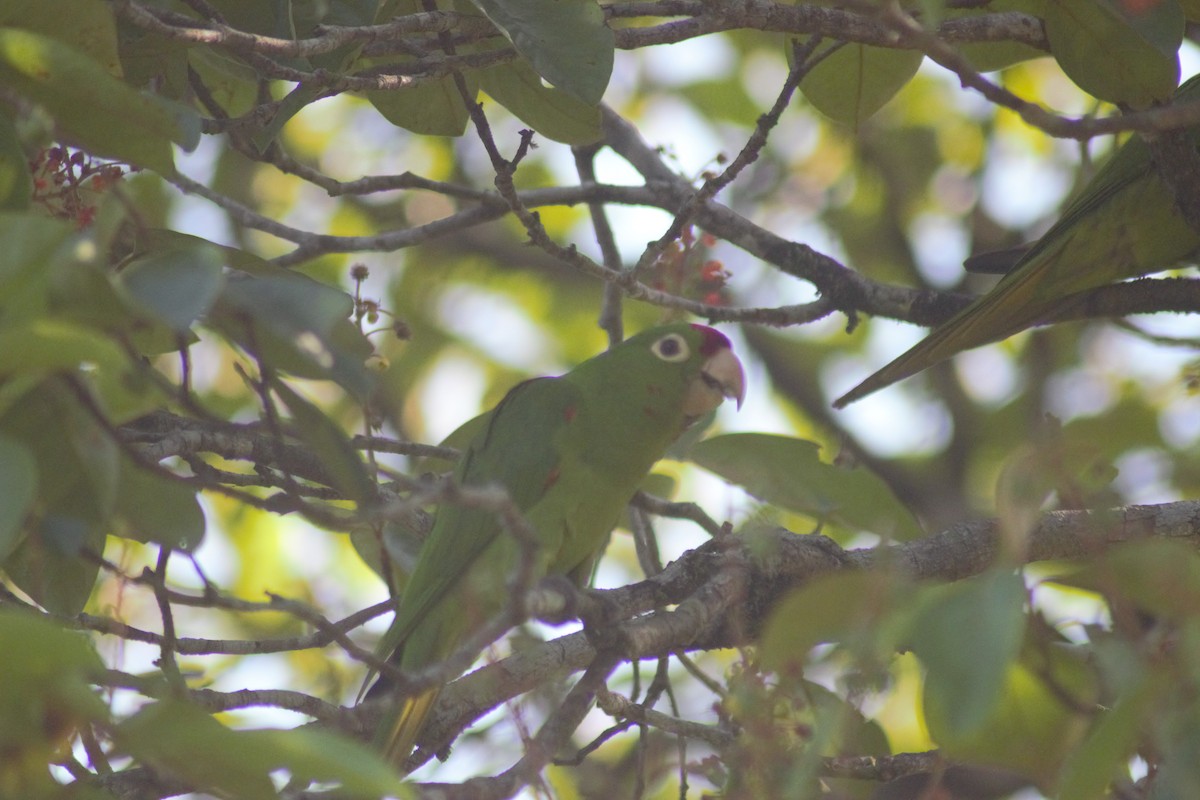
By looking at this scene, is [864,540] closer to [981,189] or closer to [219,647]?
[219,647]

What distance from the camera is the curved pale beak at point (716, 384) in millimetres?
3514

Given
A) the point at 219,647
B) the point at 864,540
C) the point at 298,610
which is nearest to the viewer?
the point at 298,610

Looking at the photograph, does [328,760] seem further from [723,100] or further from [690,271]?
[723,100]

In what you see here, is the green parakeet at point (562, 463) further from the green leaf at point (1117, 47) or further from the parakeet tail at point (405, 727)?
the green leaf at point (1117, 47)

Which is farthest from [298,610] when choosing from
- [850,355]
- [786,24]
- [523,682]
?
[850,355]

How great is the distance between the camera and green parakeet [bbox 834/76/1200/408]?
3.69 metres

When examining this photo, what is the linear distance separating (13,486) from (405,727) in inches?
63.1

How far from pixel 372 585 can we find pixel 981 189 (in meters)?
4.40

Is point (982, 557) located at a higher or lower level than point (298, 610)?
higher

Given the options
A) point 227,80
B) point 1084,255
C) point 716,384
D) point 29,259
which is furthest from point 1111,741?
point 227,80

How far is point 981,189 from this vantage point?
7012 millimetres

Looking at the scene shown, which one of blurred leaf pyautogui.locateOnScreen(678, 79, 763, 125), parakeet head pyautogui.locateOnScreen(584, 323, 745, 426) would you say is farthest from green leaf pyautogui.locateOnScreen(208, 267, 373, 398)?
blurred leaf pyautogui.locateOnScreen(678, 79, 763, 125)

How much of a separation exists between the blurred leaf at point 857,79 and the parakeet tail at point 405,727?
2.02 m

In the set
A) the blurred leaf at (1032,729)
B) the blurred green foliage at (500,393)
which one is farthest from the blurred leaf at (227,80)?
the blurred leaf at (1032,729)
